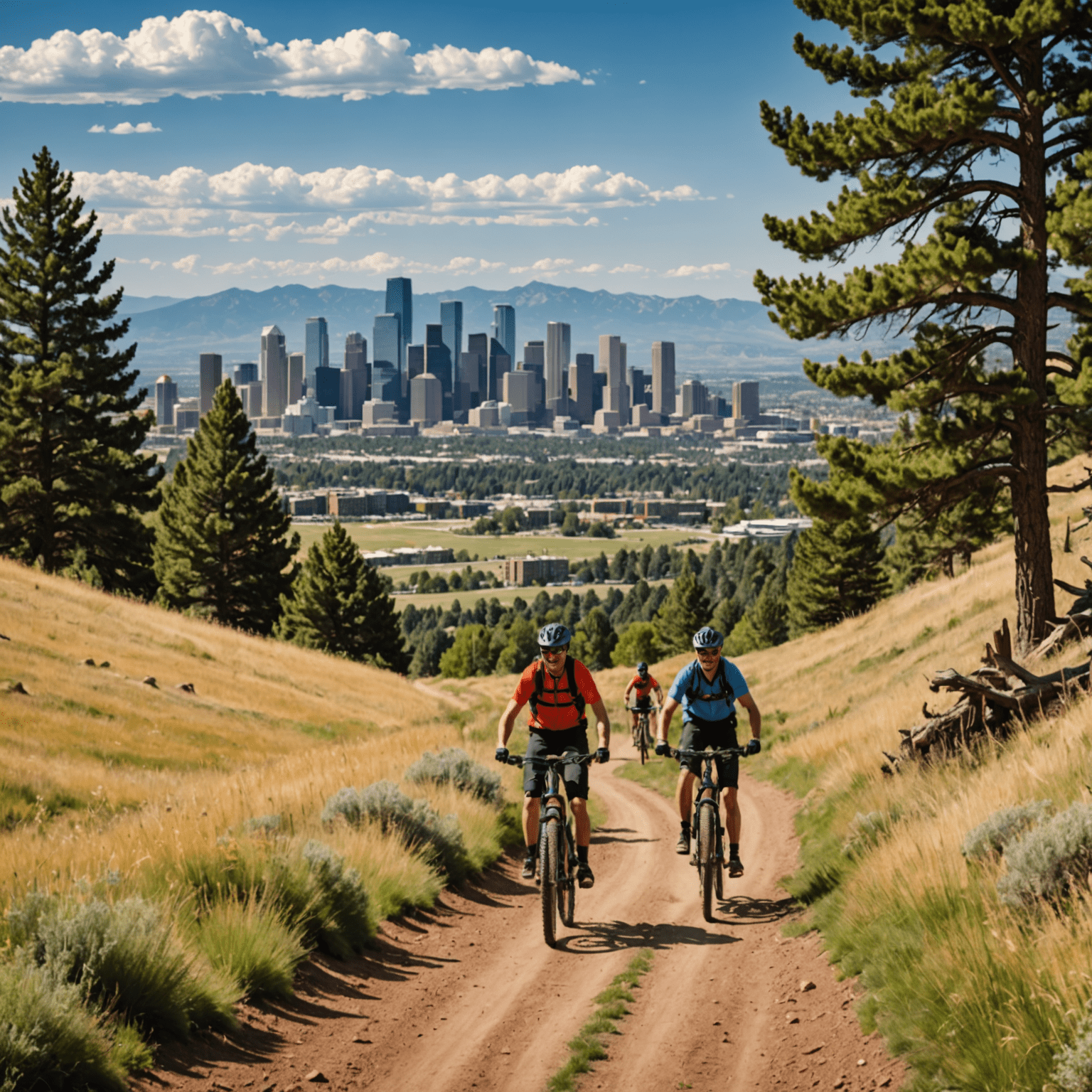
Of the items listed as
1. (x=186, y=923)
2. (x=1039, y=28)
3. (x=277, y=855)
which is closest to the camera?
(x=186, y=923)

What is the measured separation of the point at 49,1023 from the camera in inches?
189

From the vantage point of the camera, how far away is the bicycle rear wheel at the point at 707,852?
8.80 meters

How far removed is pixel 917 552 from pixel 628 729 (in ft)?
113

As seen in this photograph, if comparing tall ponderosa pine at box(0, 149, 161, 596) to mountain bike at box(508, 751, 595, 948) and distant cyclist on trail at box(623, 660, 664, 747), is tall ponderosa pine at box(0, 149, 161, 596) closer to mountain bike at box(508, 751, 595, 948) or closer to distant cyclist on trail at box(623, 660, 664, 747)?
distant cyclist on trail at box(623, 660, 664, 747)

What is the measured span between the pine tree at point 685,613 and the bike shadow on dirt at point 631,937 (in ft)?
242

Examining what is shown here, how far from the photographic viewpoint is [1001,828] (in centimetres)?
651

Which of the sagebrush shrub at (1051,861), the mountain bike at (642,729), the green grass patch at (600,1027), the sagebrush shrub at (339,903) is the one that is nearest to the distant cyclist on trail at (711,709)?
the green grass patch at (600,1027)

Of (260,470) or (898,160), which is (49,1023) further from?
(260,470)

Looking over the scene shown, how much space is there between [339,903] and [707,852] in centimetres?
303

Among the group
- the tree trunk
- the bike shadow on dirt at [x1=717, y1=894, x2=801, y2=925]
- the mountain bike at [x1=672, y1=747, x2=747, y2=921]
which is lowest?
the bike shadow on dirt at [x1=717, y1=894, x2=801, y2=925]

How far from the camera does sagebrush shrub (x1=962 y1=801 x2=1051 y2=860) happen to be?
6426mm

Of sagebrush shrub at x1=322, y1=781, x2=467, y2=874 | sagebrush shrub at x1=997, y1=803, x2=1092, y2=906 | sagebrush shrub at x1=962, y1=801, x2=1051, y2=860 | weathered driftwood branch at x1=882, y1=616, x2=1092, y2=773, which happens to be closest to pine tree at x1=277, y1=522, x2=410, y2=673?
sagebrush shrub at x1=322, y1=781, x2=467, y2=874

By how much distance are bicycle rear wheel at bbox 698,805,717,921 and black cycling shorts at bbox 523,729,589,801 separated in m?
1.03

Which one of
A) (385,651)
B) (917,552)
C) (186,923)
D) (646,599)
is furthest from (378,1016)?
(646,599)
